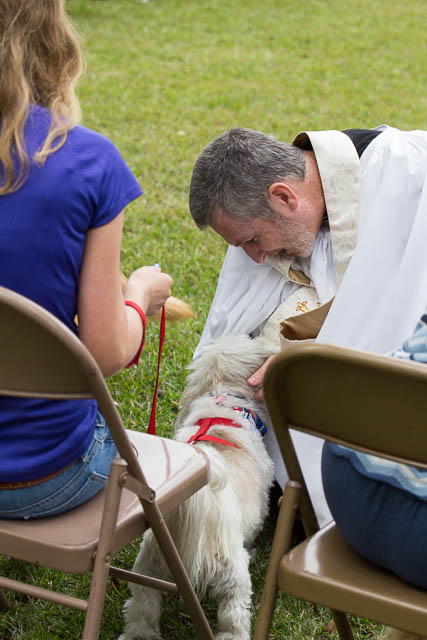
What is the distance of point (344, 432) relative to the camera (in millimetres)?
1406

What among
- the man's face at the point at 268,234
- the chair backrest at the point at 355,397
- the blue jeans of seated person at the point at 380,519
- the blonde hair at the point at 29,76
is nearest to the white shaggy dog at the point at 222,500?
the man's face at the point at 268,234

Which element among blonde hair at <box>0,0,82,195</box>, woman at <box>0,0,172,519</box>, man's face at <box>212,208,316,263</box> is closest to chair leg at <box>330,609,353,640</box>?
woman at <box>0,0,172,519</box>

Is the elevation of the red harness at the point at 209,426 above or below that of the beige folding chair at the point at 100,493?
below

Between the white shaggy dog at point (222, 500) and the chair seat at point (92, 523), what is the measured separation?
150mm

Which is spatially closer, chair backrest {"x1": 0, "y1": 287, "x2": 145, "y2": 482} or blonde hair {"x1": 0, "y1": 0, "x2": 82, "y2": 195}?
chair backrest {"x1": 0, "y1": 287, "x2": 145, "y2": 482}

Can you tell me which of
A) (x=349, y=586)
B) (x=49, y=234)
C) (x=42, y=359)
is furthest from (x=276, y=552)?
(x=49, y=234)

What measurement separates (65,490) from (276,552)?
0.49 metres

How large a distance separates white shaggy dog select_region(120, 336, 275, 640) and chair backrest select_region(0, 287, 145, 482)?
2.35ft

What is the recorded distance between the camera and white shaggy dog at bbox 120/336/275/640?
2212 mm

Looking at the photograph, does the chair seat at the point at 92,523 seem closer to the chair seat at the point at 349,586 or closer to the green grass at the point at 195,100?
the chair seat at the point at 349,586

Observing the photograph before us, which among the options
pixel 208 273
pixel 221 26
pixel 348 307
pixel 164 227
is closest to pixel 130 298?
pixel 348 307

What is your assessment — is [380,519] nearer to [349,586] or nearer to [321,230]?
[349,586]

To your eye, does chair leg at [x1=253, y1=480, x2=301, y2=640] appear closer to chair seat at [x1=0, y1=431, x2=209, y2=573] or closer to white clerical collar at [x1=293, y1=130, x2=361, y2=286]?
chair seat at [x1=0, y1=431, x2=209, y2=573]

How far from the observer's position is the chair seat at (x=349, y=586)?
1.43 meters
